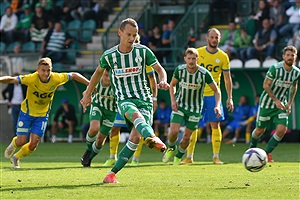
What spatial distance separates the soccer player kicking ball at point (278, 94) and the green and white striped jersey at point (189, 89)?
1491 mm

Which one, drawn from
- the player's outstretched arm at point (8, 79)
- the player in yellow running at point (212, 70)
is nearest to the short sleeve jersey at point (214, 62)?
the player in yellow running at point (212, 70)

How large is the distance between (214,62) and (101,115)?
8.77 ft

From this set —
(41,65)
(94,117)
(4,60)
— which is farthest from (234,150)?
(4,60)

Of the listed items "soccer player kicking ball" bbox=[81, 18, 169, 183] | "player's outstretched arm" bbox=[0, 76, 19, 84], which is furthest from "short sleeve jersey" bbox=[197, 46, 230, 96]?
"soccer player kicking ball" bbox=[81, 18, 169, 183]

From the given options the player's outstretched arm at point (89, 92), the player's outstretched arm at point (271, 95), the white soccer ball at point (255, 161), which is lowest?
the white soccer ball at point (255, 161)

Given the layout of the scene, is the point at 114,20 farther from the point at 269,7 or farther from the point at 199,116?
the point at 199,116

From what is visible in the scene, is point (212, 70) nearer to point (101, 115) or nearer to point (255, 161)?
point (101, 115)

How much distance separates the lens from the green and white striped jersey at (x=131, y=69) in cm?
1177

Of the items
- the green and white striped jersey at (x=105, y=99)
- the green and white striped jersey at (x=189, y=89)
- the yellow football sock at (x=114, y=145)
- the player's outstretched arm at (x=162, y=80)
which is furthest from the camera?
the yellow football sock at (x=114, y=145)

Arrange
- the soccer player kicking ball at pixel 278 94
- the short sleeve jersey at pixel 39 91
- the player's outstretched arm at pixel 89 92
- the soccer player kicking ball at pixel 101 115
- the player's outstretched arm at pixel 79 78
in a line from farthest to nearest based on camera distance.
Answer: the soccer player kicking ball at pixel 278 94
the soccer player kicking ball at pixel 101 115
the short sleeve jersey at pixel 39 91
the player's outstretched arm at pixel 79 78
the player's outstretched arm at pixel 89 92

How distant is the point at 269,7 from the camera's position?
2603 cm

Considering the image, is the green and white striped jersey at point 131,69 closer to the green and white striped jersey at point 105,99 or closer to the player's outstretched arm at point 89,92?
the player's outstretched arm at point 89,92

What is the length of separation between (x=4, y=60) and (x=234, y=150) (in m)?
10.6

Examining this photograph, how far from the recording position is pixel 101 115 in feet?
50.8
